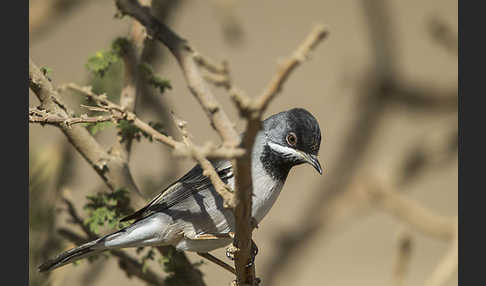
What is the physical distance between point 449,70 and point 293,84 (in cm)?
202

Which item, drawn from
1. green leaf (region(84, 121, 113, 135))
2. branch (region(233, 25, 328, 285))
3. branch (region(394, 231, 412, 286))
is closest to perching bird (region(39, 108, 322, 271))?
green leaf (region(84, 121, 113, 135))

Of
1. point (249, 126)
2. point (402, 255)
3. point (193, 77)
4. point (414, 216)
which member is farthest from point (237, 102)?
point (414, 216)

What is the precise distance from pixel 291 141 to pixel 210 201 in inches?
18.7

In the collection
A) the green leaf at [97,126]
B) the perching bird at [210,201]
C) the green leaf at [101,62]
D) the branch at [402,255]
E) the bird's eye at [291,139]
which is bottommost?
the branch at [402,255]

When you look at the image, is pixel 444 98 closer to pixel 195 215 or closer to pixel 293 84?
pixel 293 84

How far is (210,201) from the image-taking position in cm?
305

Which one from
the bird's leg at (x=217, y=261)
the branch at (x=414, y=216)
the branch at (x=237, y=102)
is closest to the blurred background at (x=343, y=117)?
the branch at (x=414, y=216)

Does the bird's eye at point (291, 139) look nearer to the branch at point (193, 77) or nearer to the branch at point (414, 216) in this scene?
the branch at point (193, 77)

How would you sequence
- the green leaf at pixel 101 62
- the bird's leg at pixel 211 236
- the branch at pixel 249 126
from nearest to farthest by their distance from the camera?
the branch at pixel 249 126
the bird's leg at pixel 211 236
the green leaf at pixel 101 62

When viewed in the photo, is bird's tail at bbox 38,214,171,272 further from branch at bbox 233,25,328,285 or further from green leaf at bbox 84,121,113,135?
branch at bbox 233,25,328,285

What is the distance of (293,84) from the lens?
796 centimetres

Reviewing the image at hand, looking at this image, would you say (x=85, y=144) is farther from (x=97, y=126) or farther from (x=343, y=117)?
(x=343, y=117)

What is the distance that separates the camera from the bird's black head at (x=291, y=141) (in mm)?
2930

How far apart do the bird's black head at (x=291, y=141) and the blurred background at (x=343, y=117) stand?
2.13m
